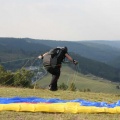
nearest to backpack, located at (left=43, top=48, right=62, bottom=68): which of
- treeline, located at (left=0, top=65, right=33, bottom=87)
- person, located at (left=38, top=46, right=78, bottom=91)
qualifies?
person, located at (left=38, top=46, right=78, bottom=91)

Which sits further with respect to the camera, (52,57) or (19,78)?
(19,78)

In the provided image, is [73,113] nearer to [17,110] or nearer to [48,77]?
[17,110]

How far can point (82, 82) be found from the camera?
198 metres

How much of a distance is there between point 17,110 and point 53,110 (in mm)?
1226

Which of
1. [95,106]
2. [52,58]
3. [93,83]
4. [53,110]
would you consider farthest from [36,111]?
[93,83]

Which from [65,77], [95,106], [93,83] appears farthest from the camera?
[93,83]

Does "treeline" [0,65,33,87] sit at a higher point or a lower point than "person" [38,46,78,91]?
lower

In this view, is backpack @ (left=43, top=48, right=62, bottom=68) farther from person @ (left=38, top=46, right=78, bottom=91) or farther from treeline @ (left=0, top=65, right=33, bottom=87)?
treeline @ (left=0, top=65, right=33, bottom=87)

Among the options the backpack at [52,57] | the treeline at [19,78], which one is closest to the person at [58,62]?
the backpack at [52,57]

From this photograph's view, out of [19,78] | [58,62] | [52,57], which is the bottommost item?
[19,78]

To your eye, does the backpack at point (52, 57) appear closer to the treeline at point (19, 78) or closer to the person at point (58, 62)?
the person at point (58, 62)

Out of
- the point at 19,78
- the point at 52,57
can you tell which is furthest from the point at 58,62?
the point at 19,78

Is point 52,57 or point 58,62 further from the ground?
point 52,57

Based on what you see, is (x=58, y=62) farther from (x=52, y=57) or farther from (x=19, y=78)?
(x=19, y=78)
